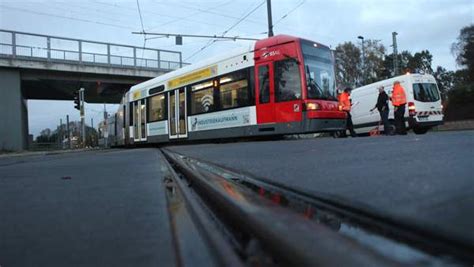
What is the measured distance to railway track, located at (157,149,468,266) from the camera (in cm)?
112

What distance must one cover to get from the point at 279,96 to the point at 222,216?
11853 mm

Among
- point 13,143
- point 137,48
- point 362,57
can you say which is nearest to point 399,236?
point 13,143

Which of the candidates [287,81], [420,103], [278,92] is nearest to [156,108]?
[278,92]

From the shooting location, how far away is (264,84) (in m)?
13.9

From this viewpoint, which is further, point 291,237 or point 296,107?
point 296,107

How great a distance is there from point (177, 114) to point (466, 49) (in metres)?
50.6

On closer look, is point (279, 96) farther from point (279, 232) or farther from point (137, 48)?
point (137, 48)

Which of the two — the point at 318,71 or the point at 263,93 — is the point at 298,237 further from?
the point at 318,71

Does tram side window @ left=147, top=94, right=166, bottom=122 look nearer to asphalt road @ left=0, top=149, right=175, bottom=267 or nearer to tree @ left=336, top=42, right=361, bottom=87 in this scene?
asphalt road @ left=0, top=149, right=175, bottom=267

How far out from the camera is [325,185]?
8.46 feet

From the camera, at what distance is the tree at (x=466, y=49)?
55838 mm

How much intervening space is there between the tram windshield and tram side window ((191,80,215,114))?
150 inches

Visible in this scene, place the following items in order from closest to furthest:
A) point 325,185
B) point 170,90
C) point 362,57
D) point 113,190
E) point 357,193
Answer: point 357,193, point 325,185, point 113,190, point 170,90, point 362,57

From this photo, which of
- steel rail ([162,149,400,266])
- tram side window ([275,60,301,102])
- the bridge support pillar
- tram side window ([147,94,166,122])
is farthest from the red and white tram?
the bridge support pillar
